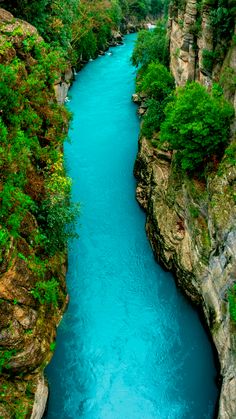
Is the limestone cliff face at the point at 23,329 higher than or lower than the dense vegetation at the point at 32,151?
lower

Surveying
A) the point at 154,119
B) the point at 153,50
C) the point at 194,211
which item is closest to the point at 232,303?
the point at 194,211

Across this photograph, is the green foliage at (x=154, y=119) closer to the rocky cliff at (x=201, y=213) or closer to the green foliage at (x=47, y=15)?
the rocky cliff at (x=201, y=213)

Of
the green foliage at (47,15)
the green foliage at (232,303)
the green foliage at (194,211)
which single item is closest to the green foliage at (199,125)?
the green foliage at (194,211)

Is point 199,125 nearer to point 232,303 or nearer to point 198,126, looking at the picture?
point 198,126

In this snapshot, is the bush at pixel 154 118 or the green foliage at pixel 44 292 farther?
the bush at pixel 154 118

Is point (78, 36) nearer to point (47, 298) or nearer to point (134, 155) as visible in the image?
point (134, 155)

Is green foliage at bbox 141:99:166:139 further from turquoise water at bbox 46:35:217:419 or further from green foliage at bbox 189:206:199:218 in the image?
green foliage at bbox 189:206:199:218
